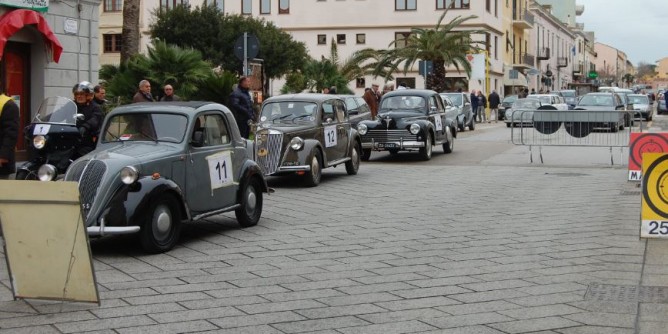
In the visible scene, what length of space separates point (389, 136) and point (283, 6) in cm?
4717

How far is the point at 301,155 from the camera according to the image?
618 inches

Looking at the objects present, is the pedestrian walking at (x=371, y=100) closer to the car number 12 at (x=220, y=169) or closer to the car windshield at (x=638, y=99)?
the car number 12 at (x=220, y=169)

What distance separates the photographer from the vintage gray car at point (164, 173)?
8.94m

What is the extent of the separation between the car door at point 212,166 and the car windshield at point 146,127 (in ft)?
0.59

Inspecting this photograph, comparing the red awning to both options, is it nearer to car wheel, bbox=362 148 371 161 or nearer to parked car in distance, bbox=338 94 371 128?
car wheel, bbox=362 148 371 161

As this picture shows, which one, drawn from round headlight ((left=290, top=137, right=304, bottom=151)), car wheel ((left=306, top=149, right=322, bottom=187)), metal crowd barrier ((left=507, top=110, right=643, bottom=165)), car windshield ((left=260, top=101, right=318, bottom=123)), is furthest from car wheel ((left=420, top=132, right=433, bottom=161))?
round headlight ((left=290, top=137, right=304, bottom=151))

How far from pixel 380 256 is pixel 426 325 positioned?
9.19 ft

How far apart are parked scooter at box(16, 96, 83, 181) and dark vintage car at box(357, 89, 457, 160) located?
377 inches

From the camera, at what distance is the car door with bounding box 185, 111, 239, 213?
10.1m

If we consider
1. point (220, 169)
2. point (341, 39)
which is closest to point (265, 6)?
point (341, 39)

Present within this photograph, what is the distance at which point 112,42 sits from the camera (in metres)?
65.6

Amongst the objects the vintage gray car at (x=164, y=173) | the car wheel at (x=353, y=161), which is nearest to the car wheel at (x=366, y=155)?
the car wheel at (x=353, y=161)

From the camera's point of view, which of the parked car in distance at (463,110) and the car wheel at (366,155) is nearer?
the car wheel at (366,155)

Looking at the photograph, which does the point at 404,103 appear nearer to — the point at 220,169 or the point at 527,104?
the point at 220,169
